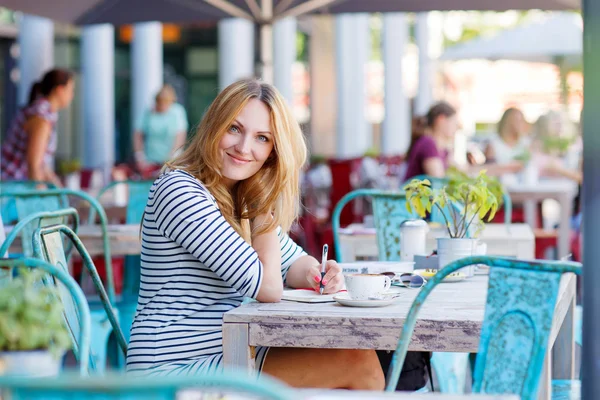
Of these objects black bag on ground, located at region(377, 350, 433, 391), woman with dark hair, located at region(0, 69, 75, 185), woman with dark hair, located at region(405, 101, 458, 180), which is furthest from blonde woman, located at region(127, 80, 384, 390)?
woman with dark hair, located at region(405, 101, 458, 180)

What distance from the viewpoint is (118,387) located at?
106 centimetres

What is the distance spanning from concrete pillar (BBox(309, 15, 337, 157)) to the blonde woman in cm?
1604

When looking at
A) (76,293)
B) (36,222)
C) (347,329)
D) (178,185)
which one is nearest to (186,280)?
(178,185)

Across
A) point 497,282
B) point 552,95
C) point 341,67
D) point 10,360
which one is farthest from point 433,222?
point 552,95

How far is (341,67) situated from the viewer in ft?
55.0

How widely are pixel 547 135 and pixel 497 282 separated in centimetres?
749

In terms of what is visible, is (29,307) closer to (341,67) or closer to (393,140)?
(341,67)

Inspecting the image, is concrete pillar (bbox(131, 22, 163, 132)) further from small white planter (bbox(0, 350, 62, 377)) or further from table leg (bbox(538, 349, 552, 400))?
small white planter (bbox(0, 350, 62, 377))

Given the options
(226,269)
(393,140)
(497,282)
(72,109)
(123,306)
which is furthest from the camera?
(393,140)

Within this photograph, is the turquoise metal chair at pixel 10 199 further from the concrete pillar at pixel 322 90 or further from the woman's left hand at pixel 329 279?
the concrete pillar at pixel 322 90

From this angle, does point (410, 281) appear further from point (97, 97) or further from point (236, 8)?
point (97, 97)

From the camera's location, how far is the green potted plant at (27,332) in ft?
4.14

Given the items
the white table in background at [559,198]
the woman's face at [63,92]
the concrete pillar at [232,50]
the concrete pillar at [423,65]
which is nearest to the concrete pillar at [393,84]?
the concrete pillar at [423,65]

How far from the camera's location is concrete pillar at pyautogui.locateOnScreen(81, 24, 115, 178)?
9711 mm
